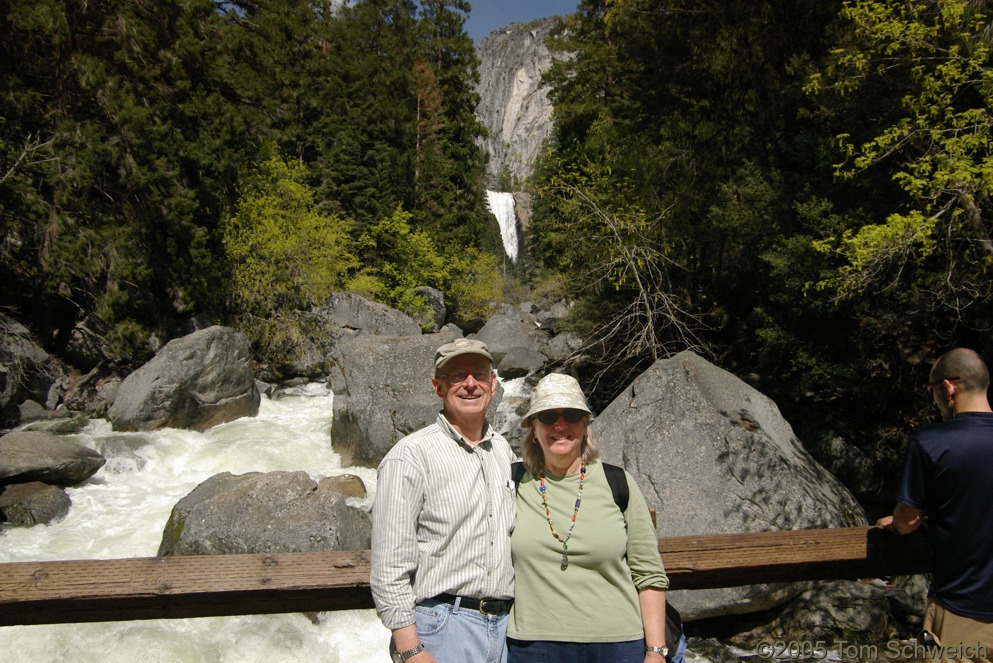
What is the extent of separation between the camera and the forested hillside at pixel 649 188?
768 cm

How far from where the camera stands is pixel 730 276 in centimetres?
1325

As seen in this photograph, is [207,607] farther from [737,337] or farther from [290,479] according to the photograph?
[737,337]

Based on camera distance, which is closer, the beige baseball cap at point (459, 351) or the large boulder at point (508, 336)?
the beige baseball cap at point (459, 351)

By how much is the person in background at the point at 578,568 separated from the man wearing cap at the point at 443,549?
0.27 feet

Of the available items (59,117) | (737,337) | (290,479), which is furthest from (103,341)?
(737,337)

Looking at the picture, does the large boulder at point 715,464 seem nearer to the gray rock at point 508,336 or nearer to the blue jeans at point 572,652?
the blue jeans at point 572,652

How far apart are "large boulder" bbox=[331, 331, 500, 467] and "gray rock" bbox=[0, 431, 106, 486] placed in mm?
3995

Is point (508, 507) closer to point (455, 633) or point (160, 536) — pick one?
point (455, 633)

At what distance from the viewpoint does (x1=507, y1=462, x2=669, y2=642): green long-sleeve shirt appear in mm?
2086

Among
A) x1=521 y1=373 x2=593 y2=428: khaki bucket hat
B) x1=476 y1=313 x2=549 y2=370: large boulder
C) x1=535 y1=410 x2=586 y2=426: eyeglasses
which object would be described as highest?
x1=521 y1=373 x2=593 y2=428: khaki bucket hat

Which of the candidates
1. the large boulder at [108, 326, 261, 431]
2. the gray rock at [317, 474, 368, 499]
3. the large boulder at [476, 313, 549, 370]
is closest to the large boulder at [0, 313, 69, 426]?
the large boulder at [108, 326, 261, 431]

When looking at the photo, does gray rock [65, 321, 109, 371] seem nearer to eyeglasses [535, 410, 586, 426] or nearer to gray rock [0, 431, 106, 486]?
gray rock [0, 431, 106, 486]

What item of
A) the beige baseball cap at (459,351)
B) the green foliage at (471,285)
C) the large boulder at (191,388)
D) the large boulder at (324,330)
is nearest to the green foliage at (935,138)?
the beige baseball cap at (459,351)

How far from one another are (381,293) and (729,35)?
17426mm
